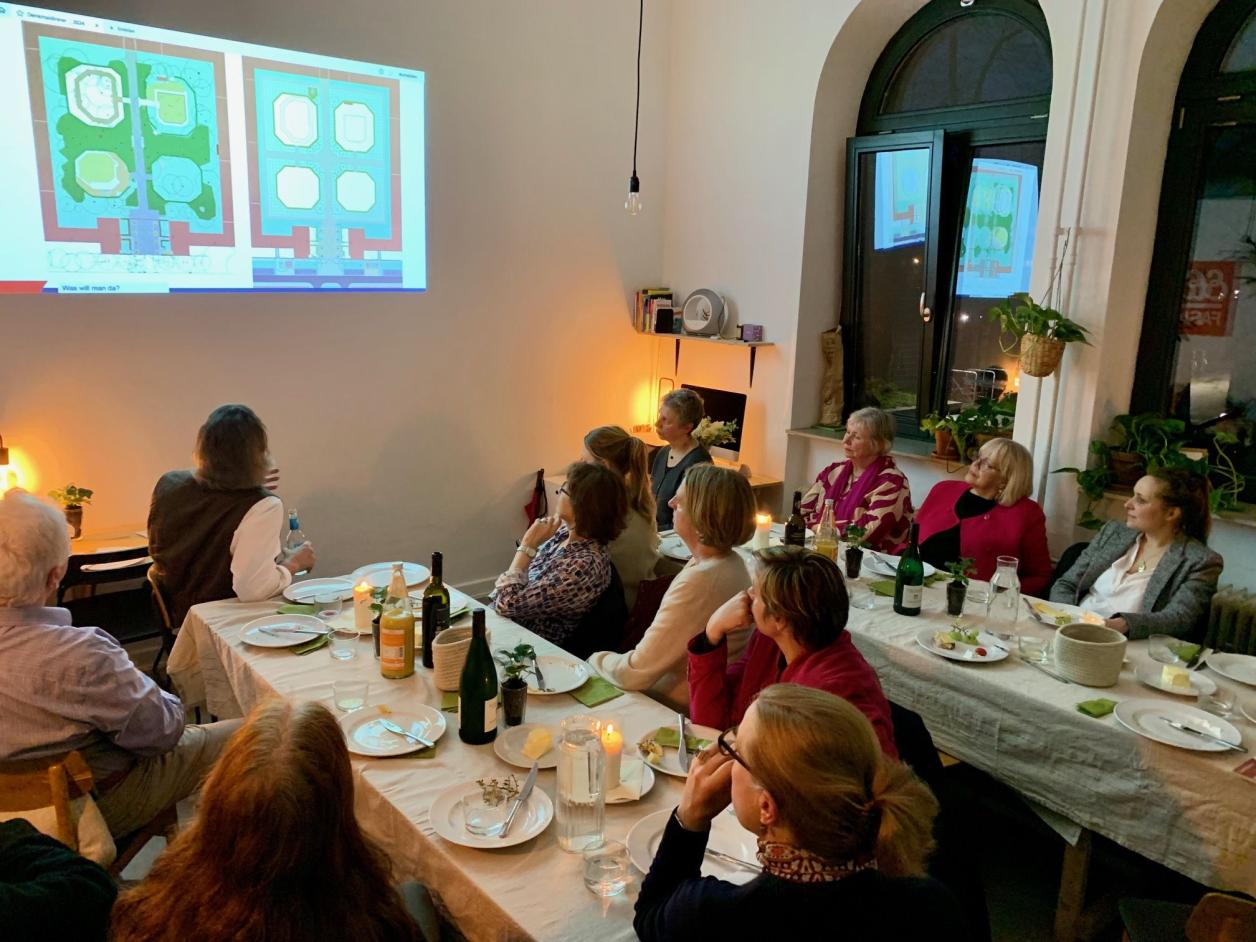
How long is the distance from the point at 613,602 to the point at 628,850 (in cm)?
121

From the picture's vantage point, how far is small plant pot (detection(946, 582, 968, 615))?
2.64m

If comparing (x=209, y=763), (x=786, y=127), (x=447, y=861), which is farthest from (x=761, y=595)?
(x=786, y=127)

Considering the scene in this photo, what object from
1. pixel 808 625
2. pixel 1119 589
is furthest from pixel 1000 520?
pixel 808 625

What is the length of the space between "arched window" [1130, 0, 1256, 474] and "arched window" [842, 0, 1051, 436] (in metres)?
0.59

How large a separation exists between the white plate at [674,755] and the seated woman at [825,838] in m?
0.51

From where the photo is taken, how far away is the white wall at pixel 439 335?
12.3 feet

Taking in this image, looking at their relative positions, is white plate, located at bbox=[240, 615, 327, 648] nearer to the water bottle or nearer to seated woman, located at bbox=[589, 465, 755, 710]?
seated woman, located at bbox=[589, 465, 755, 710]

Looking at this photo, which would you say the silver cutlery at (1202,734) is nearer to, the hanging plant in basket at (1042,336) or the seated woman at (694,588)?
the seated woman at (694,588)

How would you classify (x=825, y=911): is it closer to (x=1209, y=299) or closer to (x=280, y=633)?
(x=280, y=633)

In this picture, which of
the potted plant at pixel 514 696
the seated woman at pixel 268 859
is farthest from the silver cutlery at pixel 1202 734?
the seated woman at pixel 268 859

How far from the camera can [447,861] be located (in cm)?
149

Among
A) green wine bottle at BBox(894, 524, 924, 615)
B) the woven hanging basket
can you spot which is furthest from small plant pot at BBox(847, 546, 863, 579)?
the woven hanging basket

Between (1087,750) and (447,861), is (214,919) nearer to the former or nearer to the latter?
(447,861)

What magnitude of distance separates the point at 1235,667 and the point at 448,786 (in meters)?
2.03
